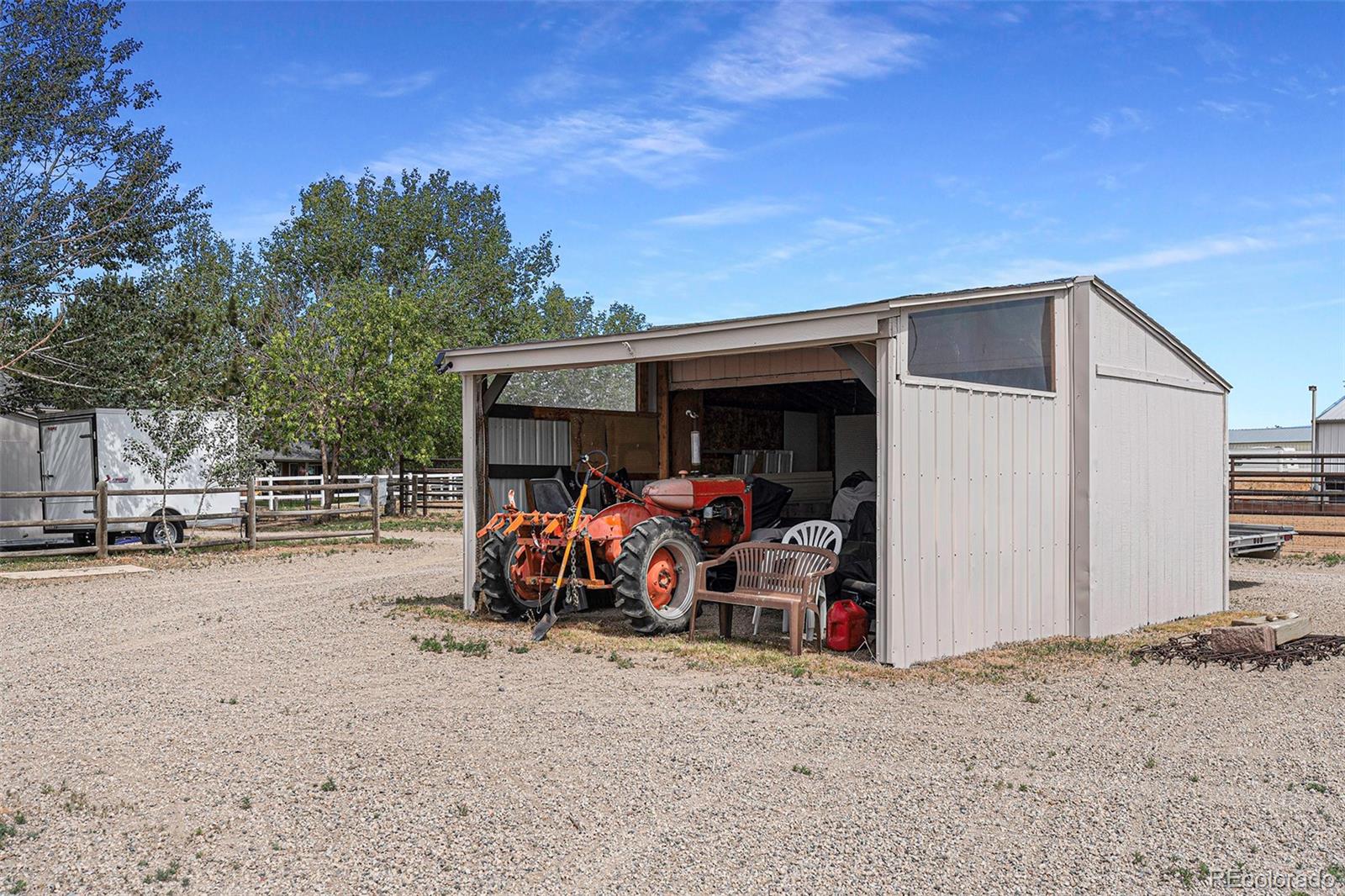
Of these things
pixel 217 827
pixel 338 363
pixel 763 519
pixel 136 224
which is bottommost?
pixel 217 827

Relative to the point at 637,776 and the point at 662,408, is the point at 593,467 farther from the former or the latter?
the point at 637,776

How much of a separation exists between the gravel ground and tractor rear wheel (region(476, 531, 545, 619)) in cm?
115

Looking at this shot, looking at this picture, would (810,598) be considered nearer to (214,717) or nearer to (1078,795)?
(1078,795)

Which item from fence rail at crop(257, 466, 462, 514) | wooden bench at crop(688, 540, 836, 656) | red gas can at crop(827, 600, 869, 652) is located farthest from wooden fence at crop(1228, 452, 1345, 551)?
fence rail at crop(257, 466, 462, 514)

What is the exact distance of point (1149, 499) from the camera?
9672 millimetres

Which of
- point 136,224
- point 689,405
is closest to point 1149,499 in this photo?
point 689,405

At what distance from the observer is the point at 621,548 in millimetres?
8672

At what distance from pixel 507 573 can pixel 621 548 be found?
4.19 ft

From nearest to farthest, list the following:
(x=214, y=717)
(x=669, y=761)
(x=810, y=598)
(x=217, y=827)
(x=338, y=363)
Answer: (x=217, y=827) < (x=669, y=761) < (x=214, y=717) < (x=810, y=598) < (x=338, y=363)

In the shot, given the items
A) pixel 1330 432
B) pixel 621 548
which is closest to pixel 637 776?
pixel 621 548

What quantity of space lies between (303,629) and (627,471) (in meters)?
3.58

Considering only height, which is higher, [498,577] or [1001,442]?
[1001,442]

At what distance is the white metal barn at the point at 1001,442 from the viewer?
754 cm

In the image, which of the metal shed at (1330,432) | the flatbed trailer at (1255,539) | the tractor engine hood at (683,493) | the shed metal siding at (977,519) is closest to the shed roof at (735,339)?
the shed metal siding at (977,519)
